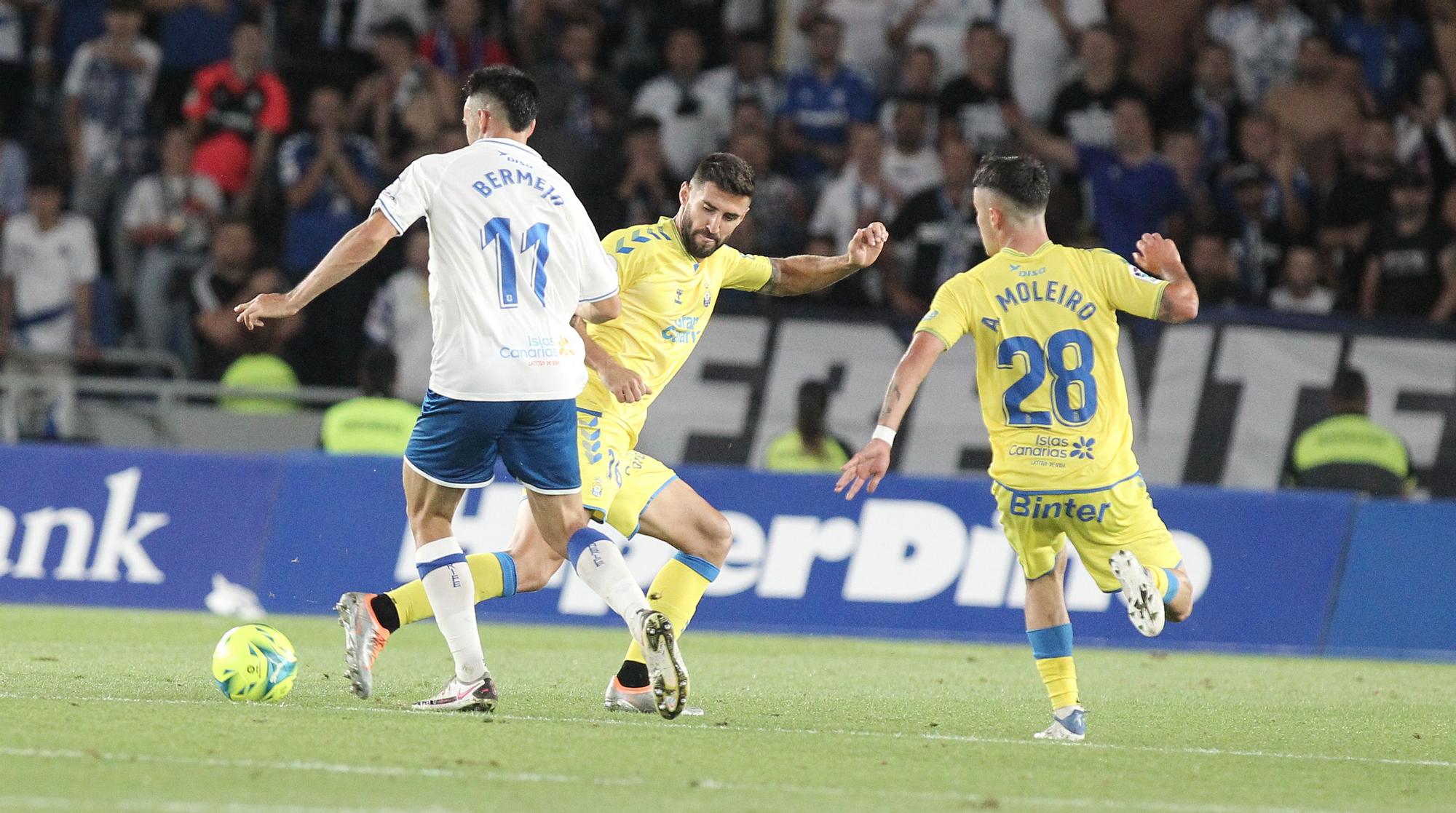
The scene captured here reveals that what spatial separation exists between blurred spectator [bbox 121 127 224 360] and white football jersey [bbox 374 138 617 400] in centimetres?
926

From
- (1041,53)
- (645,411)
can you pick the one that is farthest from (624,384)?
(1041,53)

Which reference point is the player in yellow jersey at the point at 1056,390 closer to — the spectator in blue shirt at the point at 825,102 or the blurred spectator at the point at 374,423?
the blurred spectator at the point at 374,423

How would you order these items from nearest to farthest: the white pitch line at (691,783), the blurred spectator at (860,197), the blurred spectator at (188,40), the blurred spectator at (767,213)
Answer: the white pitch line at (691,783), the blurred spectator at (767,213), the blurred spectator at (860,197), the blurred spectator at (188,40)

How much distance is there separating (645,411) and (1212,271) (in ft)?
26.3

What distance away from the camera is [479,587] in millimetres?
8305

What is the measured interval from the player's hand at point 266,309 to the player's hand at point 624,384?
3.88 feet

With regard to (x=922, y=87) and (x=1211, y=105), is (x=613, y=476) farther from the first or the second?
(x=1211, y=105)

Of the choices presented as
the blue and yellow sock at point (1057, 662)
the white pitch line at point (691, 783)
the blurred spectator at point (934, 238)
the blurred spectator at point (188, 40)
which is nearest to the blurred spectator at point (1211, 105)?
the blurred spectator at point (934, 238)

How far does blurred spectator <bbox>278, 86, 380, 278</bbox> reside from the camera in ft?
53.4

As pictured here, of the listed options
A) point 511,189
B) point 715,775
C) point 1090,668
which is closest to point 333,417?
point 1090,668

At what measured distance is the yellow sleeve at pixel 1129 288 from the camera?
7828 millimetres

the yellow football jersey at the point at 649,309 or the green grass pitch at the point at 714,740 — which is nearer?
the green grass pitch at the point at 714,740

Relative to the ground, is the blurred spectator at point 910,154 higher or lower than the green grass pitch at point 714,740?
higher

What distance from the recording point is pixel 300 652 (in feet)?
34.0
